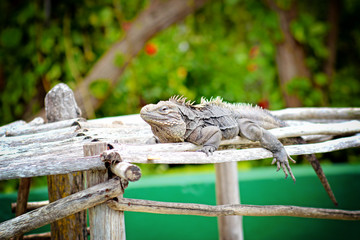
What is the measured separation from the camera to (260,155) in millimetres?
2391

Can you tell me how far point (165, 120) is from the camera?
2.34 metres

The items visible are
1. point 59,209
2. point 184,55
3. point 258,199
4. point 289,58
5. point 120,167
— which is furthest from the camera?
point 184,55

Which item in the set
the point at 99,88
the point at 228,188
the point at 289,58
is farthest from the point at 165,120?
the point at 289,58

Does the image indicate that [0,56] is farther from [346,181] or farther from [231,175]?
[346,181]

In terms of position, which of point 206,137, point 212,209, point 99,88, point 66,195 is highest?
point 99,88

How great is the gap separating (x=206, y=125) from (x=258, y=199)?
2.94 m

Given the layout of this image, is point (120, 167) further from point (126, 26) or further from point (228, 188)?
point (126, 26)

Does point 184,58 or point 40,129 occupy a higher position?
point 184,58

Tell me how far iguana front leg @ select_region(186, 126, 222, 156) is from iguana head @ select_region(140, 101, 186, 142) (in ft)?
0.25

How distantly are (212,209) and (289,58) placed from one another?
4074 mm

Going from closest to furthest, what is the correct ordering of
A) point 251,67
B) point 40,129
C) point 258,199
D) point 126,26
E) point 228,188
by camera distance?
point 40,129
point 228,188
point 258,199
point 126,26
point 251,67

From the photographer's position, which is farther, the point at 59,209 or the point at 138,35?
the point at 138,35

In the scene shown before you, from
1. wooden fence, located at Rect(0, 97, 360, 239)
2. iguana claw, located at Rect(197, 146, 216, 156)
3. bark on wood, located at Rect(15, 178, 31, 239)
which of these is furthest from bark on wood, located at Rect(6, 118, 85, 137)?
iguana claw, located at Rect(197, 146, 216, 156)

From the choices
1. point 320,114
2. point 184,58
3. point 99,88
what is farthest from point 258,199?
point 184,58
